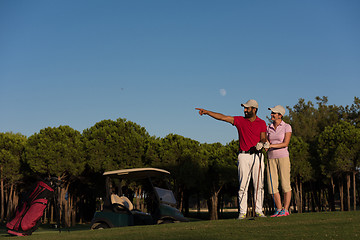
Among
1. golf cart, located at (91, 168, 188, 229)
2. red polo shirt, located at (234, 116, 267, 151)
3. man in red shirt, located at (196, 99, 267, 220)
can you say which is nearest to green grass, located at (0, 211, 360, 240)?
man in red shirt, located at (196, 99, 267, 220)

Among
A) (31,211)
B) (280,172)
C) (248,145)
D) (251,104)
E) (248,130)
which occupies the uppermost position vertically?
(251,104)

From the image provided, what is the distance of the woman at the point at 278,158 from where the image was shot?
8562 mm

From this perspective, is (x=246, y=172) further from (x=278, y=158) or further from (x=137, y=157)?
(x=137, y=157)

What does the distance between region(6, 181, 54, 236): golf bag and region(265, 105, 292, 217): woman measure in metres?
5.25

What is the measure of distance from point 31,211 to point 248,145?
538 centimetres

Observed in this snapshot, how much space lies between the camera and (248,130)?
8297 mm

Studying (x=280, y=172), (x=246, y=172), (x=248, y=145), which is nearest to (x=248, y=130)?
(x=248, y=145)

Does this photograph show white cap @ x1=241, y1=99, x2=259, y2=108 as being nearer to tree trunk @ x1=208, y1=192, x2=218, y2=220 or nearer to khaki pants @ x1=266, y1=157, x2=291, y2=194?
khaki pants @ x1=266, y1=157, x2=291, y2=194

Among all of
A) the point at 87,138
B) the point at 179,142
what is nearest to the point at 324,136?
the point at 179,142

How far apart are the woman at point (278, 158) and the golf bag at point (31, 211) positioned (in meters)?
5.25

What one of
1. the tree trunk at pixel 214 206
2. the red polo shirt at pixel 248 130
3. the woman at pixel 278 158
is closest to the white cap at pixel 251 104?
the red polo shirt at pixel 248 130

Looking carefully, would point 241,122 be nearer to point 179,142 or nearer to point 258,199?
point 258,199

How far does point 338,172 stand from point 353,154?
Result: 2.50 meters

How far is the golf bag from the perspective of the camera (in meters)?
9.27
